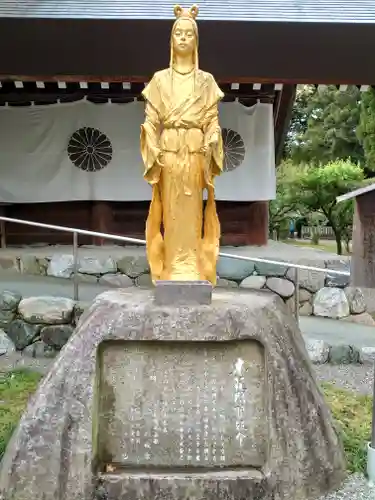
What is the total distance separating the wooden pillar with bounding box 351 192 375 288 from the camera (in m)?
3.34

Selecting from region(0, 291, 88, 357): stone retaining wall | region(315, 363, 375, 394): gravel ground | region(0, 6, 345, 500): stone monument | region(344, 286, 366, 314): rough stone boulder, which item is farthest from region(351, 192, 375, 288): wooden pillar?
region(344, 286, 366, 314): rough stone boulder

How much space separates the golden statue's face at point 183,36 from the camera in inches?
142

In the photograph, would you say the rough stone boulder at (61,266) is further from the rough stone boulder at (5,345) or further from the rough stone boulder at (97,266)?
the rough stone boulder at (5,345)

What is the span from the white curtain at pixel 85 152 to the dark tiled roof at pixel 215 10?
168cm

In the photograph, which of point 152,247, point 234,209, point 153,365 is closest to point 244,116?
point 234,209

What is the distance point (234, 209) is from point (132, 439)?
6002mm

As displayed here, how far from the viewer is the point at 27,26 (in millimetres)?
6941

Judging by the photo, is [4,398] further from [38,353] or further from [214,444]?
[214,444]

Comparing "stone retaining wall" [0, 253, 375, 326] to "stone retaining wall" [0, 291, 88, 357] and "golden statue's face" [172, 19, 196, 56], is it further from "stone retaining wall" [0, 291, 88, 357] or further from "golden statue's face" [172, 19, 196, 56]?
"golden statue's face" [172, 19, 196, 56]

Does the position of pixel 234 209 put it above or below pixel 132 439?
above

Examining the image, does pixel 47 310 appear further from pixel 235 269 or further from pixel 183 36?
pixel 183 36

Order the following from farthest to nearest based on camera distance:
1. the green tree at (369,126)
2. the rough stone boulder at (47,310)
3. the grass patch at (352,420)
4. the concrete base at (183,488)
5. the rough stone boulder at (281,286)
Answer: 1. the green tree at (369,126)
2. the rough stone boulder at (281,286)
3. the rough stone boulder at (47,310)
4. the grass patch at (352,420)
5. the concrete base at (183,488)

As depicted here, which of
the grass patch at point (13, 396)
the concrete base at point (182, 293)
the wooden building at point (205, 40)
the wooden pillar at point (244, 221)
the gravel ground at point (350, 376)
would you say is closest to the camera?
the concrete base at point (182, 293)

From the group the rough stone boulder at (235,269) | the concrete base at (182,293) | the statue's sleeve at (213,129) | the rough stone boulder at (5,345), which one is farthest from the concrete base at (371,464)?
the rough stone boulder at (5,345)
